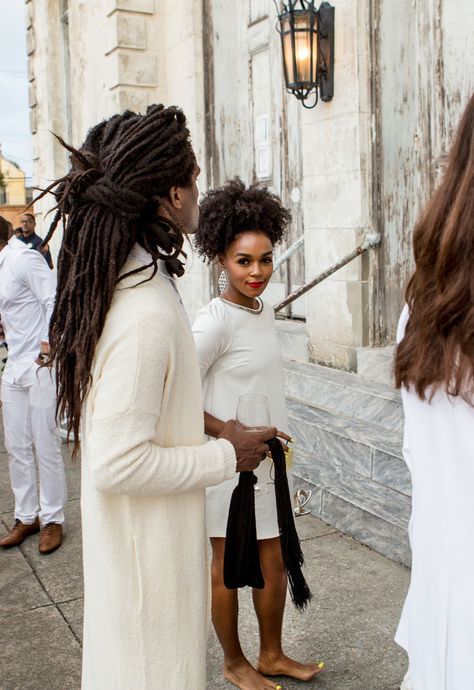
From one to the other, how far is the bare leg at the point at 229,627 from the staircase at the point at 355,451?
1.30 m

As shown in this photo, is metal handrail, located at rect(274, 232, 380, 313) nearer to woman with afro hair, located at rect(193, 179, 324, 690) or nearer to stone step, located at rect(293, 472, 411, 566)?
stone step, located at rect(293, 472, 411, 566)

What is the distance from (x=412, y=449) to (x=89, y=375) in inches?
31.7

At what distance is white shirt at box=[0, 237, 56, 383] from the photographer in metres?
4.85

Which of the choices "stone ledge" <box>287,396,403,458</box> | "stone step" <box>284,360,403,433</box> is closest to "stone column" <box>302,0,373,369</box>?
"stone step" <box>284,360,403,433</box>

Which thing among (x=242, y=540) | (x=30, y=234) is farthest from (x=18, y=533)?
(x=30, y=234)

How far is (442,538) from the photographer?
59.6 inches

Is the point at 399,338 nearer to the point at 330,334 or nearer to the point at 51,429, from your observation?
the point at 51,429

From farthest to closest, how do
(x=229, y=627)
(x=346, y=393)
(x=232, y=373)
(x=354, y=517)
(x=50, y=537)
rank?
(x=346, y=393) < (x=50, y=537) < (x=354, y=517) < (x=229, y=627) < (x=232, y=373)

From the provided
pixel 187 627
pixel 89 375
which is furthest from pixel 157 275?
pixel 187 627

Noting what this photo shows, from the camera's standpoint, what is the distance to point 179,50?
8.12m

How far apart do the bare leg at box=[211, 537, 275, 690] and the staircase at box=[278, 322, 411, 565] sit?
1296 mm

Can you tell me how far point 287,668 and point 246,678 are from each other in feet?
0.65

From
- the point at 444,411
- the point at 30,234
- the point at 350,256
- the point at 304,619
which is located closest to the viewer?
the point at 444,411

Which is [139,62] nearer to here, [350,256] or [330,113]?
[330,113]
